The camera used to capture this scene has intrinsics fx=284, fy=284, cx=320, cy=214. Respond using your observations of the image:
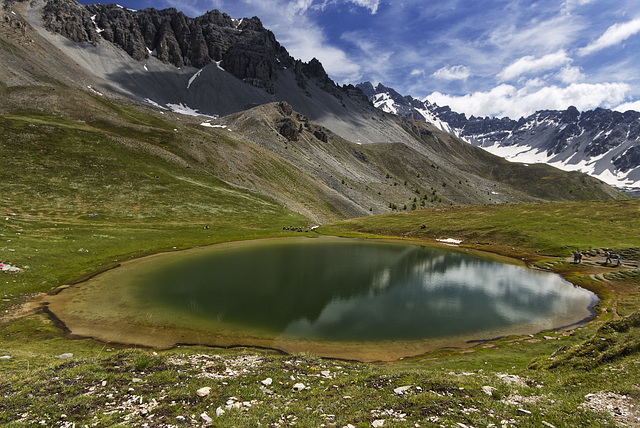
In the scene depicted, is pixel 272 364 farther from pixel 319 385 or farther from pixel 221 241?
pixel 221 241

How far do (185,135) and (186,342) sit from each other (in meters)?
122

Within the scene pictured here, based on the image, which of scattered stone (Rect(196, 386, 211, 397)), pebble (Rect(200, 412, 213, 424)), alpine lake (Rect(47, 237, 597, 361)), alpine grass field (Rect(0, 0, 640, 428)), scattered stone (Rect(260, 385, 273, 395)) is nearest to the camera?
pebble (Rect(200, 412, 213, 424))

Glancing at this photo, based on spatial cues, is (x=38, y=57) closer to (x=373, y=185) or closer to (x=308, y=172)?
(x=308, y=172)

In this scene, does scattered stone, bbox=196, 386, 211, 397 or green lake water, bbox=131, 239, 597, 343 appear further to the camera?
green lake water, bbox=131, 239, 597, 343

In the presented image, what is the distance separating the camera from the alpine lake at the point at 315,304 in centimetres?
2350

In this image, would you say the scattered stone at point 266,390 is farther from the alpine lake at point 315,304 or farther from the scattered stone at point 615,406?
the scattered stone at point 615,406

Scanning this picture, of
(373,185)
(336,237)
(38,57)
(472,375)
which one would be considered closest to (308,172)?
(373,185)

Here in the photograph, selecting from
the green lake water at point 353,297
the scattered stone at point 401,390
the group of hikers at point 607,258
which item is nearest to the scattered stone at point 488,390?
the scattered stone at point 401,390

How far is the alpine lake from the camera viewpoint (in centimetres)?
2350

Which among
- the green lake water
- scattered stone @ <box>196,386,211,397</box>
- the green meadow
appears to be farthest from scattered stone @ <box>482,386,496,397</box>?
the green lake water

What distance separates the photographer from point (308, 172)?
496ft

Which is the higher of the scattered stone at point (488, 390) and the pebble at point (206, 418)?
the scattered stone at point (488, 390)

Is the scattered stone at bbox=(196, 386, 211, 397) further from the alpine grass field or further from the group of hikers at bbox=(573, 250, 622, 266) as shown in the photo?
the group of hikers at bbox=(573, 250, 622, 266)

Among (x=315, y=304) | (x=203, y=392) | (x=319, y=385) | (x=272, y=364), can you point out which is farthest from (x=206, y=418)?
(x=315, y=304)
